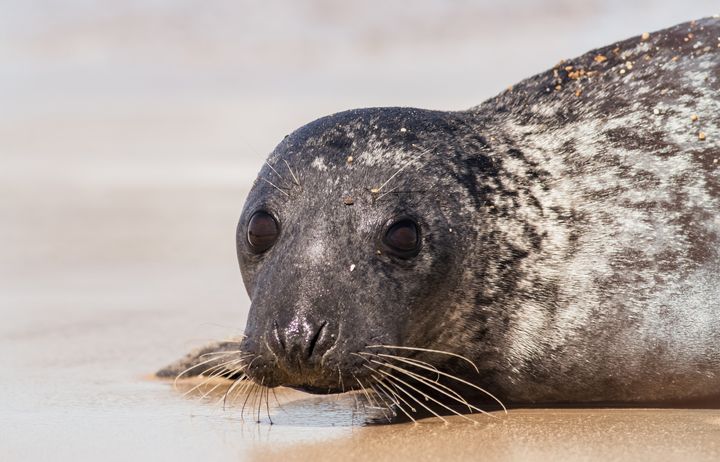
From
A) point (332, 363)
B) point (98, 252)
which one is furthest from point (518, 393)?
point (98, 252)

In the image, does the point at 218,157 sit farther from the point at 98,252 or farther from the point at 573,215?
the point at 573,215

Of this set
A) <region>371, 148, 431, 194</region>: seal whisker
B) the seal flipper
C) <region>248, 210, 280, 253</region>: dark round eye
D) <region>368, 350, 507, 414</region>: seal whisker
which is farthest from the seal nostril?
the seal flipper

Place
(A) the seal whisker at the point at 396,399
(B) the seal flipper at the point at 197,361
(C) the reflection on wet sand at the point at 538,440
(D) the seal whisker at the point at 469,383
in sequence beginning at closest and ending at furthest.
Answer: (C) the reflection on wet sand at the point at 538,440
(A) the seal whisker at the point at 396,399
(D) the seal whisker at the point at 469,383
(B) the seal flipper at the point at 197,361

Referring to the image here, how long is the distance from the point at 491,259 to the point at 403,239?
0.57 m

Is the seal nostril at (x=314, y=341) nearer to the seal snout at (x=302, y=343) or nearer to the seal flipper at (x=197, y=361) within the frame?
the seal snout at (x=302, y=343)

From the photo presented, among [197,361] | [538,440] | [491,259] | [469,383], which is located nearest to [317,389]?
[469,383]

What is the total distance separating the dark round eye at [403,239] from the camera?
5051 millimetres

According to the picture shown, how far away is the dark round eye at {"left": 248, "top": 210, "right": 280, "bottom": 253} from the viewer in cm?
517

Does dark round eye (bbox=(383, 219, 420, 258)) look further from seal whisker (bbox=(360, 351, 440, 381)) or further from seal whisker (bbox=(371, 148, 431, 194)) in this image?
seal whisker (bbox=(360, 351, 440, 381))

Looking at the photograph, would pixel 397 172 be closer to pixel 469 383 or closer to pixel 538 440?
pixel 469 383

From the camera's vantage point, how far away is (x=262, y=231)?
5195mm

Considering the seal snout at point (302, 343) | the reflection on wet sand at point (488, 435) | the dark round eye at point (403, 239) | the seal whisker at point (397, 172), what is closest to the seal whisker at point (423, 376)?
the reflection on wet sand at point (488, 435)

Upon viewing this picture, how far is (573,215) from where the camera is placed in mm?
5582

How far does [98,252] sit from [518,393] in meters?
6.13
